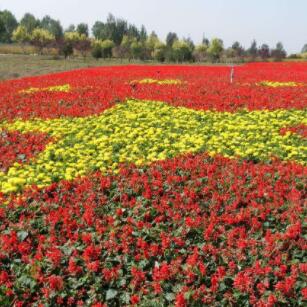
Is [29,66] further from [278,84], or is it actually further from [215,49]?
[215,49]

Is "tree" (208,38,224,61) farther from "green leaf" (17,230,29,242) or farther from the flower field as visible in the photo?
"green leaf" (17,230,29,242)

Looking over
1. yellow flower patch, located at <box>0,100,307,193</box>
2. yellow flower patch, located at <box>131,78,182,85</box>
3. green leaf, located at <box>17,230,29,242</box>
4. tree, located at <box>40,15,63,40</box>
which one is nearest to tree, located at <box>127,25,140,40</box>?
tree, located at <box>40,15,63,40</box>

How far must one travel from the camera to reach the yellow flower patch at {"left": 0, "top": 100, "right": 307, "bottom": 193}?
7.70m

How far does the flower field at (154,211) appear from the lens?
453 centimetres

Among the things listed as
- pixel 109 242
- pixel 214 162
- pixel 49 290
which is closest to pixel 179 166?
pixel 214 162

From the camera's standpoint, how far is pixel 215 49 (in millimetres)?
71188

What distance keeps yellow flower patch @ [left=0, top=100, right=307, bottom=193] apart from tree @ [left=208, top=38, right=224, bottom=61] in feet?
198

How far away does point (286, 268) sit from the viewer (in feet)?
15.4

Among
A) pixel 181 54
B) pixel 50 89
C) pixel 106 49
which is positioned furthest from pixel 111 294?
pixel 106 49

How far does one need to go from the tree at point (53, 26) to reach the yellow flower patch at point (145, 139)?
7013 centimetres

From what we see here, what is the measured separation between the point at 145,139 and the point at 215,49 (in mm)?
65354

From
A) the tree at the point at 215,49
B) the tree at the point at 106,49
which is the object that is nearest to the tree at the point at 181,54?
the tree at the point at 215,49

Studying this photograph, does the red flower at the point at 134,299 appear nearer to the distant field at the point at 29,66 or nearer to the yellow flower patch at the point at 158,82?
the yellow flower patch at the point at 158,82

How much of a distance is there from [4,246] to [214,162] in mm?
4102
